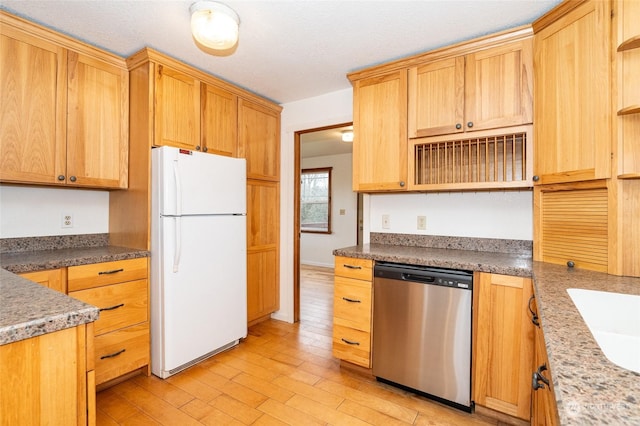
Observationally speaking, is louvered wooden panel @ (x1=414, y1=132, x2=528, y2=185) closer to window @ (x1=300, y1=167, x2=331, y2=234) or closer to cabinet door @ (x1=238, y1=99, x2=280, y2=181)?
cabinet door @ (x1=238, y1=99, x2=280, y2=181)

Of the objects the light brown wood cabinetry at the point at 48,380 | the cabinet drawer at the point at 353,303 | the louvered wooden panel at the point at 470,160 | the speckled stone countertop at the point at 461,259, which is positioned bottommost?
the cabinet drawer at the point at 353,303

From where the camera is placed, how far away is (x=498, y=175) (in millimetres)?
2238

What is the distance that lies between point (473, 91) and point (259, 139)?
6.34 ft

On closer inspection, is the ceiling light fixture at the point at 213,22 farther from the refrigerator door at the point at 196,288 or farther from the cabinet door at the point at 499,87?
the cabinet door at the point at 499,87

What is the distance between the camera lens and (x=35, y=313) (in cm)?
85

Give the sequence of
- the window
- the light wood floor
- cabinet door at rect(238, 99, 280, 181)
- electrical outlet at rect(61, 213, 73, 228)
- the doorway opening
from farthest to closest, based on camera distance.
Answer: the window
the doorway opening
cabinet door at rect(238, 99, 280, 181)
electrical outlet at rect(61, 213, 73, 228)
the light wood floor

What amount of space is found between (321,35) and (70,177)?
1912 millimetres

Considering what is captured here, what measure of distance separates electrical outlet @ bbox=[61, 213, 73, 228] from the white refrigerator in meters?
0.68

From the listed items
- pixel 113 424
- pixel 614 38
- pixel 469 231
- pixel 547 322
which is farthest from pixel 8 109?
pixel 614 38

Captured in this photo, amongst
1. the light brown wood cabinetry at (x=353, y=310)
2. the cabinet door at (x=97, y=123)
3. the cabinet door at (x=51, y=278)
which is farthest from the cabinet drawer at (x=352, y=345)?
the cabinet door at (x=97, y=123)

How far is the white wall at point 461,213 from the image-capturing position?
215 cm

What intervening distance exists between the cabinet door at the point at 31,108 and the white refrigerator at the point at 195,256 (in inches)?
23.1

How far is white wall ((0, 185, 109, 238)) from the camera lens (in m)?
2.05

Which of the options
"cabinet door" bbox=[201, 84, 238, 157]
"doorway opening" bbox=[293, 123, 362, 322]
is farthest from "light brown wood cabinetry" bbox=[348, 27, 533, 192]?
"doorway opening" bbox=[293, 123, 362, 322]
